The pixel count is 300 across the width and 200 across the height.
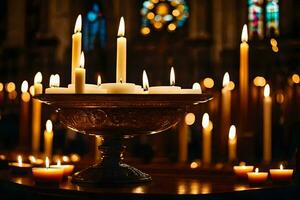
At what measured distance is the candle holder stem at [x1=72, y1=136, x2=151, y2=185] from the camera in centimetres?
241

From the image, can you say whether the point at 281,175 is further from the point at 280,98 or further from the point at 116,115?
the point at 280,98

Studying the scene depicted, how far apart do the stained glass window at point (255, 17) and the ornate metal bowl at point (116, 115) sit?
10.1m

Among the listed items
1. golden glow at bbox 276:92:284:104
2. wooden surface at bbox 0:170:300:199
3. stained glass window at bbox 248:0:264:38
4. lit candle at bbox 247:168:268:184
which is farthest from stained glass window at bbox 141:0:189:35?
lit candle at bbox 247:168:268:184

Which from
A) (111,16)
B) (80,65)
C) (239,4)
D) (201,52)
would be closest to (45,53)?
(111,16)

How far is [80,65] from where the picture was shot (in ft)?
8.07

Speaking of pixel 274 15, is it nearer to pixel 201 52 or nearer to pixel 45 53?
pixel 201 52

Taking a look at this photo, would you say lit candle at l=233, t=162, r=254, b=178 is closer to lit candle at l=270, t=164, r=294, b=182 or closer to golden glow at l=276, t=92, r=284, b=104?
lit candle at l=270, t=164, r=294, b=182

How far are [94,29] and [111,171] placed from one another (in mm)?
11338

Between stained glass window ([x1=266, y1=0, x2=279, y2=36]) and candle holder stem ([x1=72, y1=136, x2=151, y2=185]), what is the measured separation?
10071mm

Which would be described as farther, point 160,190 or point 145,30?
point 145,30

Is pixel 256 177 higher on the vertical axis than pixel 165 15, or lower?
lower

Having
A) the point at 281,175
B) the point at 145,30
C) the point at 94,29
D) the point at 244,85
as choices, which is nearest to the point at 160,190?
the point at 281,175

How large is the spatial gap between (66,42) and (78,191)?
37.2 ft

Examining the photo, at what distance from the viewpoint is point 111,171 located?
2.47m
